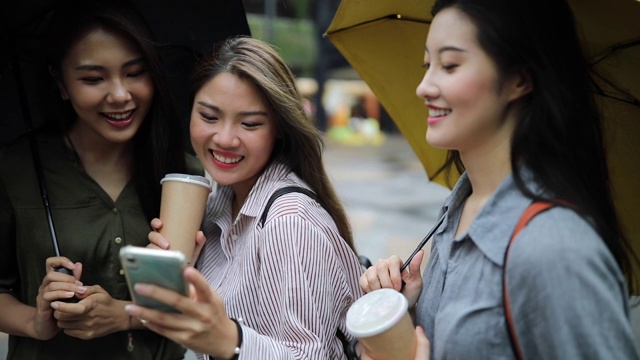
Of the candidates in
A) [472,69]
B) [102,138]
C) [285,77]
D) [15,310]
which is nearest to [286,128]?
[285,77]

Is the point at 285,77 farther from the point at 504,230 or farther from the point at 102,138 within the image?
the point at 504,230

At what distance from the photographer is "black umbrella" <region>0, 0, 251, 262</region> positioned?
9.06ft

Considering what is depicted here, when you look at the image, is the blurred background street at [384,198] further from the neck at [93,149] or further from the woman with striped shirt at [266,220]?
the neck at [93,149]

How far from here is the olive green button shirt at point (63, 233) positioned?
8.63 feet

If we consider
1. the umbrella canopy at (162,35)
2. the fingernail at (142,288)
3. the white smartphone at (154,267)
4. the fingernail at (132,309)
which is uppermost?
the umbrella canopy at (162,35)

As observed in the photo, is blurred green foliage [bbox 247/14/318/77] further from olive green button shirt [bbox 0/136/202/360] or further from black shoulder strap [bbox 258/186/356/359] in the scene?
black shoulder strap [bbox 258/186/356/359]

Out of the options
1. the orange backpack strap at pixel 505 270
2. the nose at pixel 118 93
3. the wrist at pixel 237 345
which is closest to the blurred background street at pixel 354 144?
the nose at pixel 118 93

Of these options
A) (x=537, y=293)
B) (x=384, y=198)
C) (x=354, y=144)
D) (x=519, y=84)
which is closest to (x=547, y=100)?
(x=519, y=84)

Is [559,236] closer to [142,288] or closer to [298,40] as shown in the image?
[142,288]

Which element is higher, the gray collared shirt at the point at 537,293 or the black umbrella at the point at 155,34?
the black umbrella at the point at 155,34

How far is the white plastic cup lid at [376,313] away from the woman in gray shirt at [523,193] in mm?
108

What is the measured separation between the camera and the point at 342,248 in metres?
2.46

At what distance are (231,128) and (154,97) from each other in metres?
0.44

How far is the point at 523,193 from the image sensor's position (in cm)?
175
